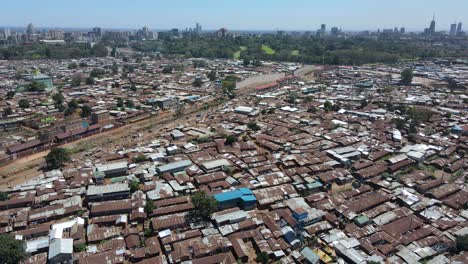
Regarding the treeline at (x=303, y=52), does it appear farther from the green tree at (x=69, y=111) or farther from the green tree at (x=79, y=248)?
the green tree at (x=79, y=248)

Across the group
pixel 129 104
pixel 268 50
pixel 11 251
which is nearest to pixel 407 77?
pixel 129 104

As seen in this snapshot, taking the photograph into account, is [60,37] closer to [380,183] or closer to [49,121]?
[49,121]

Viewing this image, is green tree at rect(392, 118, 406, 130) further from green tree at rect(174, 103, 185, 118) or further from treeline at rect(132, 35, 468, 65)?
treeline at rect(132, 35, 468, 65)

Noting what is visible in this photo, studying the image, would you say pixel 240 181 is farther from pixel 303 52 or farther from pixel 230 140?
pixel 303 52

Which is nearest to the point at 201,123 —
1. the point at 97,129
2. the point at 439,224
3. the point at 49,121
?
the point at 97,129

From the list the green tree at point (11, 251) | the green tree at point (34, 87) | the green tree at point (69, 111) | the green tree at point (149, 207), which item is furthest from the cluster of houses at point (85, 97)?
the green tree at point (149, 207)
